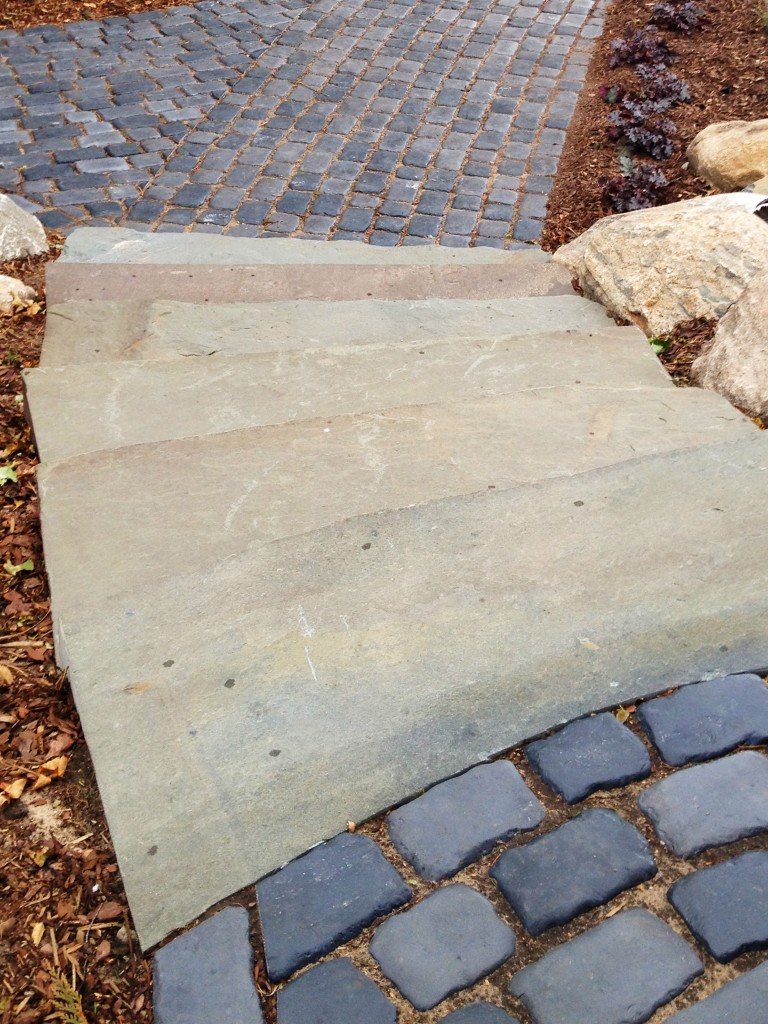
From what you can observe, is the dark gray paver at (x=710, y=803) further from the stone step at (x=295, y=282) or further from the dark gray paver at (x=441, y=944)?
the stone step at (x=295, y=282)

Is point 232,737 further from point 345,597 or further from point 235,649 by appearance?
point 345,597

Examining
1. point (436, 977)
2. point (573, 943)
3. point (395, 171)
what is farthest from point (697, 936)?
point (395, 171)

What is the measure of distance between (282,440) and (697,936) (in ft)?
6.96

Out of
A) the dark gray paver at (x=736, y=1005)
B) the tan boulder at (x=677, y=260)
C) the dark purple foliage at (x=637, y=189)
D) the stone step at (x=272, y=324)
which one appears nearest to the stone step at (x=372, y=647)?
the dark gray paver at (x=736, y=1005)

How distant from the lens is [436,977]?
72.3 inches

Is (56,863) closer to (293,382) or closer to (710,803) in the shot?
(710,803)

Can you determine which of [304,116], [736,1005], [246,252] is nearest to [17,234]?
[246,252]

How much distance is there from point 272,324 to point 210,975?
3.67 meters

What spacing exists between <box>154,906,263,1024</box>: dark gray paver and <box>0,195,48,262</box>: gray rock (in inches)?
191

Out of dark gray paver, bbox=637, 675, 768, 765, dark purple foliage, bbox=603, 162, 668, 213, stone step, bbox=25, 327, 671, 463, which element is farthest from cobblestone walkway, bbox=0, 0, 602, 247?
dark gray paver, bbox=637, 675, 768, 765

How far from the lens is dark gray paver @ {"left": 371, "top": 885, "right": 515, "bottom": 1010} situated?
183cm

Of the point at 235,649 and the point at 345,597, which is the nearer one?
the point at 235,649

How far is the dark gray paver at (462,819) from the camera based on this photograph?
2.04 m

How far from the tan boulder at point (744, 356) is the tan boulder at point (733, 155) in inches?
128
